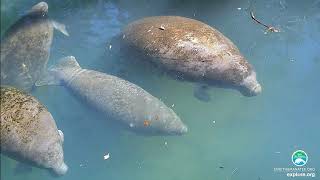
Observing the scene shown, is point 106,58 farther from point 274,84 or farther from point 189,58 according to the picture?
point 274,84

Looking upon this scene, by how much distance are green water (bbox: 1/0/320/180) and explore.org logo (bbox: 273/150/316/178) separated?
0.25 ft

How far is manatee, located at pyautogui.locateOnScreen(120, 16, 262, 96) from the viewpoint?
6.13 meters

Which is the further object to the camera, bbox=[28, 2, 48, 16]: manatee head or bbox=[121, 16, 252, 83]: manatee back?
bbox=[28, 2, 48, 16]: manatee head

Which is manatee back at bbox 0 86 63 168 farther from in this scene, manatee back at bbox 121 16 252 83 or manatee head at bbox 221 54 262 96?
manatee head at bbox 221 54 262 96

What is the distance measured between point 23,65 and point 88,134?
1492 millimetres

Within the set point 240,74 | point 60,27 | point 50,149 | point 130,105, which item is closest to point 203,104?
point 240,74

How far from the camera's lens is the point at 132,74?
7016 millimetres

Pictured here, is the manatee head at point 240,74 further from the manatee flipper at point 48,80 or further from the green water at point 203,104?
the manatee flipper at point 48,80

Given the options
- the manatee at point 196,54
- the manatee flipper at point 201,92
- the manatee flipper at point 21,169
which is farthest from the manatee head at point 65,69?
the manatee flipper at point 201,92

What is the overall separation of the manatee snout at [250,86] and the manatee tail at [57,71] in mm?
2707

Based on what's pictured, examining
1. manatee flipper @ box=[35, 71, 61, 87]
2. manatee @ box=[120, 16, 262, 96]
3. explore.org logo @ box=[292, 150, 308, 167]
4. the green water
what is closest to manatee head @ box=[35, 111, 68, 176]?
the green water

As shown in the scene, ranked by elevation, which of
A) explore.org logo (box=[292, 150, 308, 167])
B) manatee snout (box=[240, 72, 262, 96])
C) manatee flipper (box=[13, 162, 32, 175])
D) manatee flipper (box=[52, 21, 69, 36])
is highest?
manatee flipper (box=[52, 21, 69, 36])

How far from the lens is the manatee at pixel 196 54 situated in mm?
6129

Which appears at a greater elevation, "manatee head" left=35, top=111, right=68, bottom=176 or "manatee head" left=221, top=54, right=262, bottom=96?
"manatee head" left=221, top=54, right=262, bottom=96
